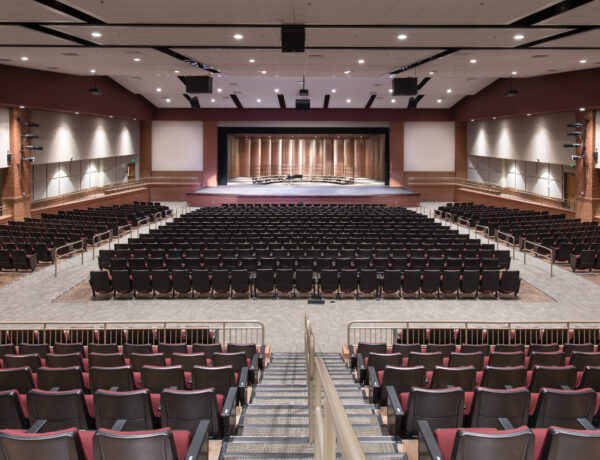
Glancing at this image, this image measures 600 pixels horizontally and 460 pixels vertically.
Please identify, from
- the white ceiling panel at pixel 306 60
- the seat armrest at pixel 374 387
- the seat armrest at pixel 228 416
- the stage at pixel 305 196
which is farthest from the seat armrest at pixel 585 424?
the stage at pixel 305 196

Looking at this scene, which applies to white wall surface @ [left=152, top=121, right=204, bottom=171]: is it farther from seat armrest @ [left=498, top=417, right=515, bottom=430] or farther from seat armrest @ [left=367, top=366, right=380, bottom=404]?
seat armrest @ [left=498, top=417, right=515, bottom=430]

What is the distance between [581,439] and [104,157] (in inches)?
1307

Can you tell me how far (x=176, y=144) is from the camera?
38.1 metres

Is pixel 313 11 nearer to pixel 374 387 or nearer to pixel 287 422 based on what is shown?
pixel 374 387

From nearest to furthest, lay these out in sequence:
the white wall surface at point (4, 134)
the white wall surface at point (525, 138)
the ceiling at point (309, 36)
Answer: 1. the ceiling at point (309, 36)
2. the white wall surface at point (4, 134)
3. the white wall surface at point (525, 138)

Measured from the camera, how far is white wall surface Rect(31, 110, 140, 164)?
86.5 ft

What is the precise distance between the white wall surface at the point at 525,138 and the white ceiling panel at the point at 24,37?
22.5 m

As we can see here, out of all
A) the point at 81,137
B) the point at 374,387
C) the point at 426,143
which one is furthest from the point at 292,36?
the point at 426,143

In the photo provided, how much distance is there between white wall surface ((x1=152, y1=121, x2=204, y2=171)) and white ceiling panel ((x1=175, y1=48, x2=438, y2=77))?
15.7 meters

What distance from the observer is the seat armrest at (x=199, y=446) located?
11.9 ft

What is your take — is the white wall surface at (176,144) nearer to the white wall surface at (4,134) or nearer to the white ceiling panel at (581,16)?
the white wall surface at (4,134)

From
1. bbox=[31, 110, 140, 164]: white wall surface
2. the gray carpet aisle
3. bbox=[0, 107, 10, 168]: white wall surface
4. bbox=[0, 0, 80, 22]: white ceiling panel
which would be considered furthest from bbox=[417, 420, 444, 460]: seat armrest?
bbox=[31, 110, 140, 164]: white wall surface

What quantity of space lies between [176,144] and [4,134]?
15.7 meters

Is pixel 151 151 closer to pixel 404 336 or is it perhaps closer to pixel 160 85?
pixel 160 85
